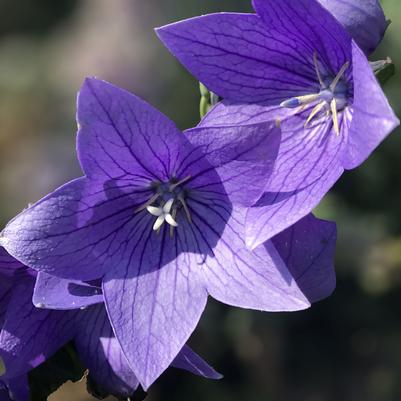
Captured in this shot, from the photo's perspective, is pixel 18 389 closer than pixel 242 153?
No

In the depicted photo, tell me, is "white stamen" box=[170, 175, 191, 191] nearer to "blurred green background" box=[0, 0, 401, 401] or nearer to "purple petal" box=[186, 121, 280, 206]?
"purple petal" box=[186, 121, 280, 206]

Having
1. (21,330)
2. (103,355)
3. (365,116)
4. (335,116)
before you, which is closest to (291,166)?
(335,116)

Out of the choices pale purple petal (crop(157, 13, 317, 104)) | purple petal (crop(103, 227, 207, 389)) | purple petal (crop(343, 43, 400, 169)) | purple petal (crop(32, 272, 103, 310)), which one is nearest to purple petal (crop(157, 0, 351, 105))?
pale purple petal (crop(157, 13, 317, 104))

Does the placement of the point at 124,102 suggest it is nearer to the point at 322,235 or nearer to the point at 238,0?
the point at 322,235

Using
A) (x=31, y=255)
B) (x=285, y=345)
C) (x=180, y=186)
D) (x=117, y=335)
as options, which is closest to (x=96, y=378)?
(x=117, y=335)

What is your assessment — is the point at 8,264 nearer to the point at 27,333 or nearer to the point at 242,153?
the point at 27,333

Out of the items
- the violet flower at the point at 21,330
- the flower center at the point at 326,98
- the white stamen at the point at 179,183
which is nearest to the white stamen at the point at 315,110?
the flower center at the point at 326,98
